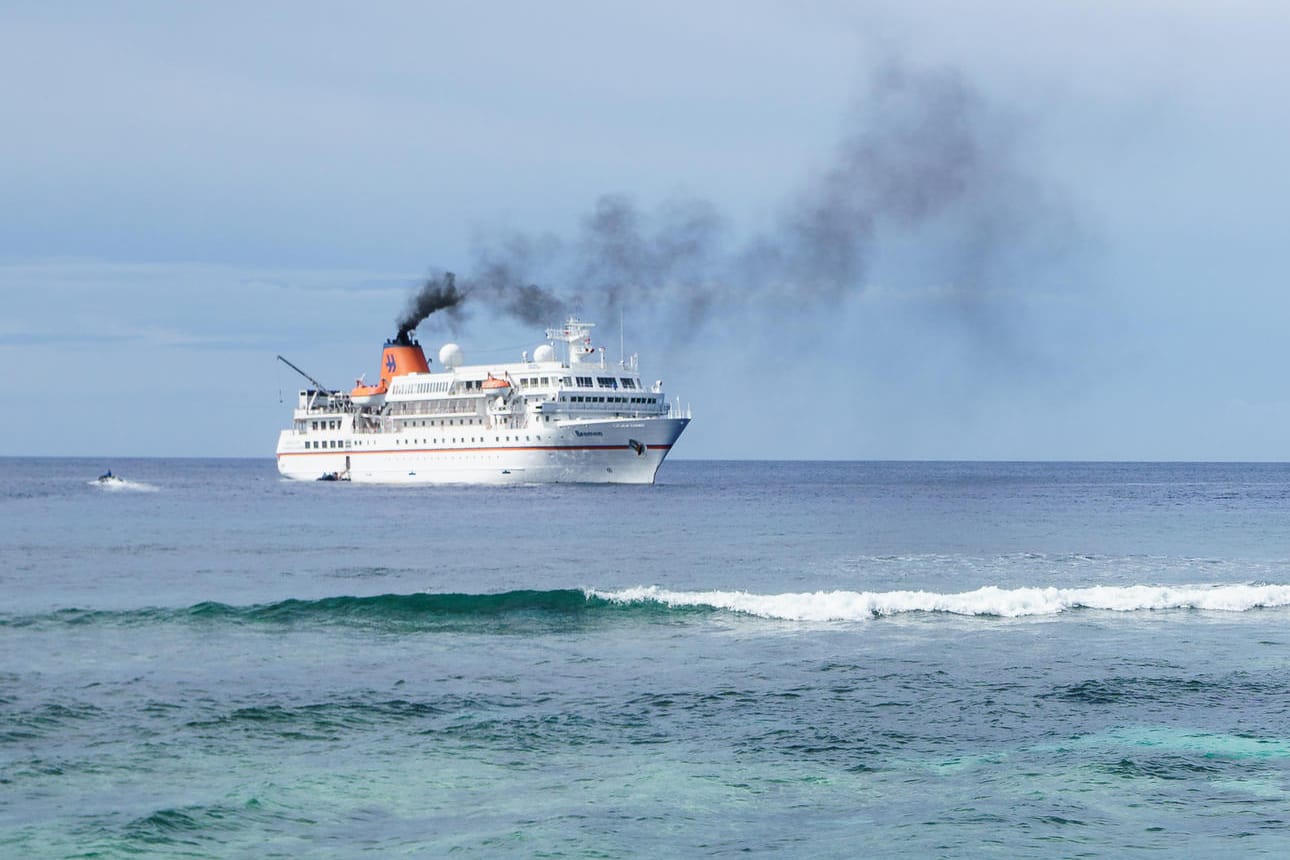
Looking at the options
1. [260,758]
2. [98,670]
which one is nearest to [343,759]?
[260,758]

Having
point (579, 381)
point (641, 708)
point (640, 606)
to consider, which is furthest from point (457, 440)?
point (641, 708)

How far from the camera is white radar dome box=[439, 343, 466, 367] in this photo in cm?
10225

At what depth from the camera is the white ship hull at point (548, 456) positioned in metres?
85.3

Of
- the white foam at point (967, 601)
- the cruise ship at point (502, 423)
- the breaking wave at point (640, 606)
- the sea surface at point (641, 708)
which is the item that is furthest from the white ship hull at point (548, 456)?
the breaking wave at point (640, 606)

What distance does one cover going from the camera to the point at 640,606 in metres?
26.0

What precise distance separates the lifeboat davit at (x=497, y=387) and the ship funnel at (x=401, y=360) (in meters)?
15.6

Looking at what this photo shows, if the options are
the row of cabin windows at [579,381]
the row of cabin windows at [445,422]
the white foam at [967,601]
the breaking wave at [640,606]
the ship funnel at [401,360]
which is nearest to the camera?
the breaking wave at [640,606]

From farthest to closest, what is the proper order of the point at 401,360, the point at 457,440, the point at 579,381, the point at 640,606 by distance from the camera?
the point at 401,360
the point at 457,440
the point at 579,381
the point at 640,606

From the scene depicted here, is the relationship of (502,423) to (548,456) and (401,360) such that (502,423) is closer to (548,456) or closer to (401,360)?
(548,456)

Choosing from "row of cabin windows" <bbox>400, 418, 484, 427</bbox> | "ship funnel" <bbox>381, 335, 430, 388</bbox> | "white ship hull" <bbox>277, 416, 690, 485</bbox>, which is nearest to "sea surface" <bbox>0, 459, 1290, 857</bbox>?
"white ship hull" <bbox>277, 416, 690, 485</bbox>

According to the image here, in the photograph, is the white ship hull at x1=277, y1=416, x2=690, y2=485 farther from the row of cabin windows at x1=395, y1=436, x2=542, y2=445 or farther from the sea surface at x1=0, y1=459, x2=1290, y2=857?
the sea surface at x1=0, y1=459, x2=1290, y2=857

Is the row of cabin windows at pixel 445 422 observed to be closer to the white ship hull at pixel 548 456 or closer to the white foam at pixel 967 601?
the white ship hull at pixel 548 456

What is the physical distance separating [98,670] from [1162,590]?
21571 mm

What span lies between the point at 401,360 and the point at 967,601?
83.2 metres
